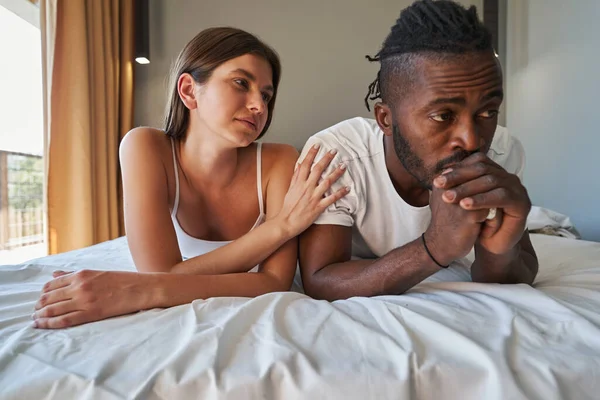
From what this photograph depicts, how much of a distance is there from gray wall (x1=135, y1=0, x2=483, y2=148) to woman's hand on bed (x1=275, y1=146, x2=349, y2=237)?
1834 millimetres

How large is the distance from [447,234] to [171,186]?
67 cm

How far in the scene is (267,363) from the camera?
1.40 ft

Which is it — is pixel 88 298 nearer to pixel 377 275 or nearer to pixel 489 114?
pixel 377 275

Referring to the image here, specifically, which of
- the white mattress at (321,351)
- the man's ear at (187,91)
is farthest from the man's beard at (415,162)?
the man's ear at (187,91)

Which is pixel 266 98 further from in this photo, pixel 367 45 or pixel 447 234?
pixel 367 45

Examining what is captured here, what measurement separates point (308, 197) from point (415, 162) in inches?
9.1

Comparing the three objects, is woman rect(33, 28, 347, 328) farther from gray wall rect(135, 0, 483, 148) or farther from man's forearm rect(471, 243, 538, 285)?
gray wall rect(135, 0, 483, 148)

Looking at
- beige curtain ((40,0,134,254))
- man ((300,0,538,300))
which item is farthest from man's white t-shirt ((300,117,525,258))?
beige curtain ((40,0,134,254))

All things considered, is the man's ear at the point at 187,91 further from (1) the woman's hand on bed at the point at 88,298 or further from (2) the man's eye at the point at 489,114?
(2) the man's eye at the point at 489,114

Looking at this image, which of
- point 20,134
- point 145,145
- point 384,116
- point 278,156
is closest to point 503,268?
point 384,116

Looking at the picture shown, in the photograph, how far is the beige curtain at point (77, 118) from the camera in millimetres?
2090

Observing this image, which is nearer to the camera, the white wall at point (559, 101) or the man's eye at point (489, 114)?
Result: the man's eye at point (489, 114)

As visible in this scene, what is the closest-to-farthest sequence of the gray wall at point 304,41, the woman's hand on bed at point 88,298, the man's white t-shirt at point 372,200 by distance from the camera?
1. the woman's hand on bed at point 88,298
2. the man's white t-shirt at point 372,200
3. the gray wall at point 304,41

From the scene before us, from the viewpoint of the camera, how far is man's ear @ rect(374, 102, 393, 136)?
87 cm
